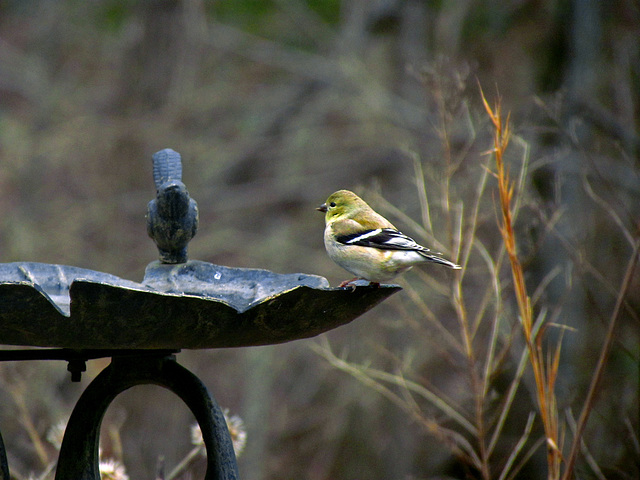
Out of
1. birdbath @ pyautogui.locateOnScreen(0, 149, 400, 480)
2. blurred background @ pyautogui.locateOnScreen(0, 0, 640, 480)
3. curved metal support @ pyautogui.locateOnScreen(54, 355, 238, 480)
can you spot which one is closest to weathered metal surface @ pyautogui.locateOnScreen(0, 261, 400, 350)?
birdbath @ pyautogui.locateOnScreen(0, 149, 400, 480)

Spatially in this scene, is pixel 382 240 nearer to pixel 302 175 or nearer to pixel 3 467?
pixel 3 467

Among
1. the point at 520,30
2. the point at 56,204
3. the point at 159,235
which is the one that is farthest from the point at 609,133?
the point at 56,204

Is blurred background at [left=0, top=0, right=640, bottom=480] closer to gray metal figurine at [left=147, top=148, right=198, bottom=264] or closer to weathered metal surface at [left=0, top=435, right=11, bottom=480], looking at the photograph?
gray metal figurine at [left=147, top=148, right=198, bottom=264]

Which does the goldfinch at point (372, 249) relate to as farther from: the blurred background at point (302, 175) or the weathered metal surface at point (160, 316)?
the blurred background at point (302, 175)

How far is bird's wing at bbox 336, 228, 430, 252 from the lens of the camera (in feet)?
9.37

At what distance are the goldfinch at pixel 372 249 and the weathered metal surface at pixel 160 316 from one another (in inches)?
19.6

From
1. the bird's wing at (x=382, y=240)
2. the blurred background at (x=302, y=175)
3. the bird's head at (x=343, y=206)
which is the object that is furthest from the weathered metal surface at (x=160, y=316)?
the blurred background at (x=302, y=175)

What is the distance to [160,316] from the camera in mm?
1879

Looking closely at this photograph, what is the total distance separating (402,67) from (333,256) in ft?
14.7

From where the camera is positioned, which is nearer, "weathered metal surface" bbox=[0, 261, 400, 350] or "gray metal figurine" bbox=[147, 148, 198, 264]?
"weathered metal surface" bbox=[0, 261, 400, 350]

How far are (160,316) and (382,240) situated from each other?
1.22m

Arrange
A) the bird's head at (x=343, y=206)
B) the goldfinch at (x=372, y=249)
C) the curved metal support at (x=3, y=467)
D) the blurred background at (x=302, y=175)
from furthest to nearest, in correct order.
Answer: the blurred background at (x=302, y=175) < the bird's head at (x=343, y=206) < the goldfinch at (x=372, y=249) < the curved metal support at (x=3, y=467)

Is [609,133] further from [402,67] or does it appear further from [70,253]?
[70,253]

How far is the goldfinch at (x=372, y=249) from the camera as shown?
285 cm
